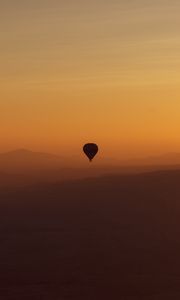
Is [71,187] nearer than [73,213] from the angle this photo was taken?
No

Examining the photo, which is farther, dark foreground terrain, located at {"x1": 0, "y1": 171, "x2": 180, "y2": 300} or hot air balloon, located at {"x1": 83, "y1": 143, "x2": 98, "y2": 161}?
dark foreground terrain, located at {"x1": 0, "y1": 171, "x2": 180, "y2": 300}

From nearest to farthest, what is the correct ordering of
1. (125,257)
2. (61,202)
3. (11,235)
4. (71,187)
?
(125,257)
(11,235)
(61,202)
(71,187)

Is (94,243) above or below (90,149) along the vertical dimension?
above

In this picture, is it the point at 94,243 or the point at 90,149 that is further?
the point at 94,243

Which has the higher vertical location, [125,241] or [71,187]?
[71,187]

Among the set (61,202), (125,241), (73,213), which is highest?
(61,202)

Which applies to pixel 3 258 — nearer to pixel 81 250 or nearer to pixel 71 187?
pixel 81 250

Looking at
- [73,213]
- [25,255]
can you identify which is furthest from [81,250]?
[73,213]

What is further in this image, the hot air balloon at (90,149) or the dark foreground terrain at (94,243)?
the dark foreground terrain at (94,243)
